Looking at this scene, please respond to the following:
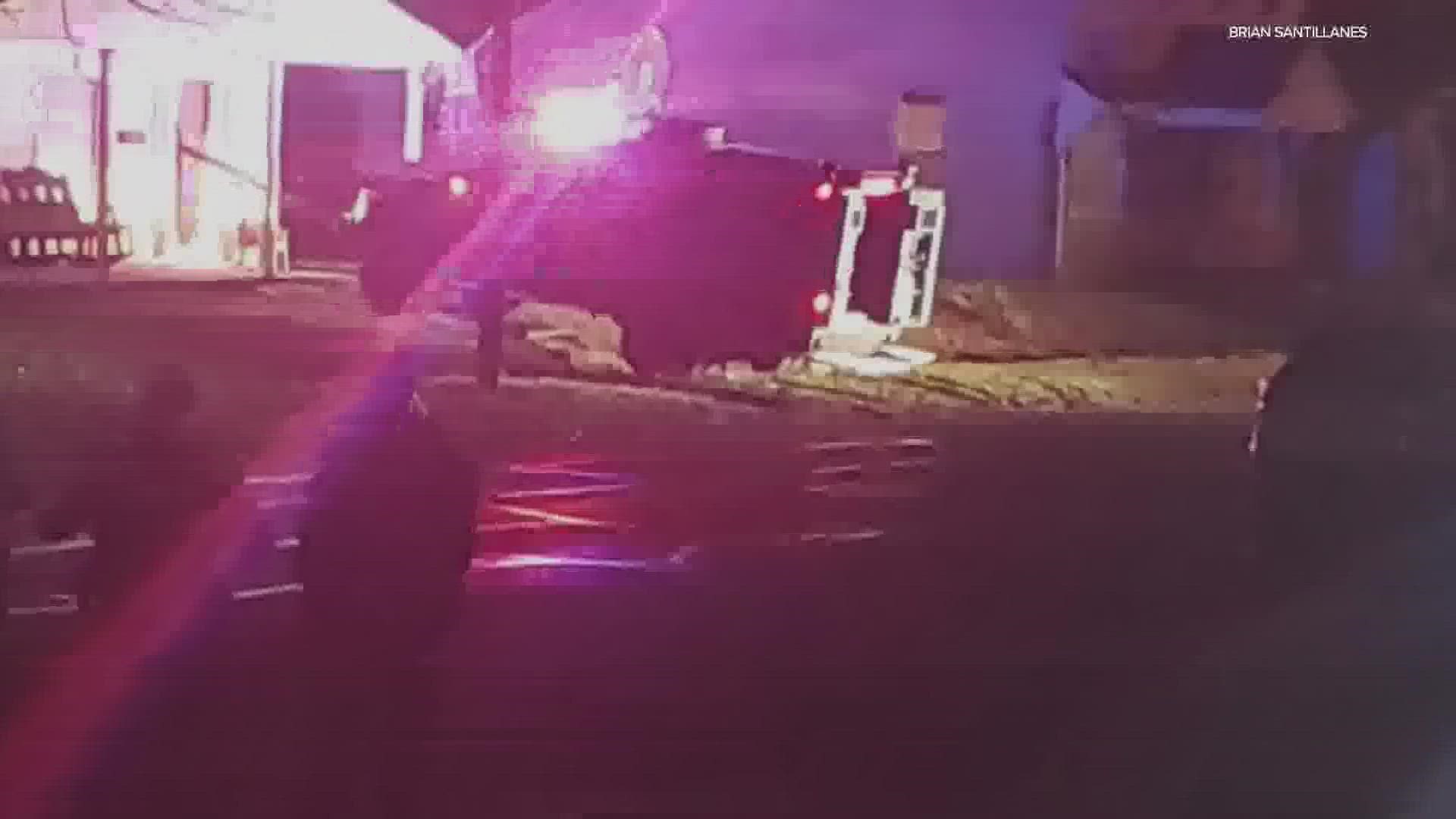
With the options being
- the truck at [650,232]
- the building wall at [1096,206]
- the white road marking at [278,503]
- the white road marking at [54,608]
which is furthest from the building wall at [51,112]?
the building wall at [1096,206]

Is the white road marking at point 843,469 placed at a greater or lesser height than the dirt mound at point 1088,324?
lesser

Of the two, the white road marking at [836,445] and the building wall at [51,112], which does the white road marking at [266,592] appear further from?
the white road marking at [836,445]

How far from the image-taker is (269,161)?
5.14 m

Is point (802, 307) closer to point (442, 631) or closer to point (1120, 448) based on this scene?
point (1120, 448)

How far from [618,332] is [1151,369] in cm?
129

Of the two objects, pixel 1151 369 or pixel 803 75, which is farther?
pixel 803 75

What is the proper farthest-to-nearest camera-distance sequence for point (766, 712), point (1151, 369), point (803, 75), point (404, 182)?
1. point (803, 75)
2. point (1151, 369)
3. point (404, 182)
4. point (766, 712)

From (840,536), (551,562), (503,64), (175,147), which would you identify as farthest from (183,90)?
(840,536)

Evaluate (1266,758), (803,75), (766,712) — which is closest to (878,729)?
(766,712)

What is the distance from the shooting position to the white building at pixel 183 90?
16.0 feet

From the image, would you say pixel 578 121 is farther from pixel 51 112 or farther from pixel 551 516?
pixel 51 112

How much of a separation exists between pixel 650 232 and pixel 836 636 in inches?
41.8

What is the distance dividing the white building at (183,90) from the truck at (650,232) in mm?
188

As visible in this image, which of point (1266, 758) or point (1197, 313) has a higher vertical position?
point (1197, 313)
